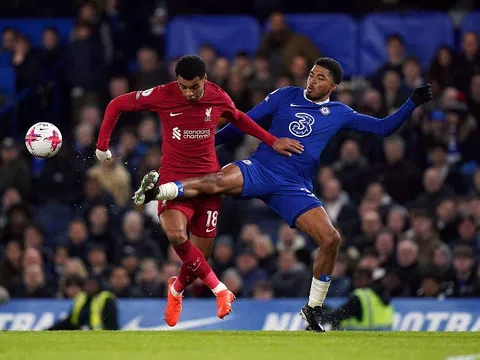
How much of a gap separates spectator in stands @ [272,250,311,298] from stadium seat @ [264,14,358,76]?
421 cm

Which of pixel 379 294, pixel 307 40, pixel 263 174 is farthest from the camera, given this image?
pixel 307 40

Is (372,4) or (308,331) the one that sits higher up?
(372,4)

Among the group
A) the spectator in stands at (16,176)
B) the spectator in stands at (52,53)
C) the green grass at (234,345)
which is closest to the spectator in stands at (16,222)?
the spectator in stands at (16,176)

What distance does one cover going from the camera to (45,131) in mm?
13758

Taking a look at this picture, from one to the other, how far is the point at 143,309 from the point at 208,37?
18.4 feet

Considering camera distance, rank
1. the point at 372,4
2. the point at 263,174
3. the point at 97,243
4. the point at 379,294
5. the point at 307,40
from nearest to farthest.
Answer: the point at 263,174 < the point at 379,294 < the point at 97,243 < the point at 307,40 < the point at 372,4

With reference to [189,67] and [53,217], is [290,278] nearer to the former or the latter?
[53,217]

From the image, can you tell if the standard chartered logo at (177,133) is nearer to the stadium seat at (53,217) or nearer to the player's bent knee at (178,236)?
the player's bent knee at (178,236)

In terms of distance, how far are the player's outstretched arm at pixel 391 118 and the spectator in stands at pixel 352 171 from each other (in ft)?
17.1

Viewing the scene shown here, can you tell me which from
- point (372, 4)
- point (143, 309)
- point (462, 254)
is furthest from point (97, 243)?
point (372, 4)

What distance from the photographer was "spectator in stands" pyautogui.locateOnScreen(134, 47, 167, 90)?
20.5 metres

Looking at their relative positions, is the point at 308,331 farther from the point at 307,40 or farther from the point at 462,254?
the point at 307,40

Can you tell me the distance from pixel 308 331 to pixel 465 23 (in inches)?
351

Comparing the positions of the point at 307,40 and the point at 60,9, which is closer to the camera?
the point at 307,40
